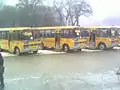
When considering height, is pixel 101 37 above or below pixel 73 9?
below

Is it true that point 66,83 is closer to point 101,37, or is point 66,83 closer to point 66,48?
point 66,48

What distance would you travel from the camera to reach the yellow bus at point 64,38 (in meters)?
21.7

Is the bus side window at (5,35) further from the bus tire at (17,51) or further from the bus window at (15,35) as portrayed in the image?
the bus tire at (17,51)

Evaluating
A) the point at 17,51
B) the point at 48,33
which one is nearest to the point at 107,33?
the point at 48,33

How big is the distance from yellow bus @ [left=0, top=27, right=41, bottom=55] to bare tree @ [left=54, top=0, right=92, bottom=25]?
2.26 m

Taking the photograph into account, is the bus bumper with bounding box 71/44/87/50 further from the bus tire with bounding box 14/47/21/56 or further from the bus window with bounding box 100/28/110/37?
the bus tire with bounding box 14/47/21/56

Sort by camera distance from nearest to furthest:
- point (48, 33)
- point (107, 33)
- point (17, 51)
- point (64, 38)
→ point (17, 51) < point (64, 38) < point (48, 33) < point (107, 33)

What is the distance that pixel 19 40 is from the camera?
20.0 m

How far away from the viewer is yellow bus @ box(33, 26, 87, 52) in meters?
21.7

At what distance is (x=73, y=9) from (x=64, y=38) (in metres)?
2.08

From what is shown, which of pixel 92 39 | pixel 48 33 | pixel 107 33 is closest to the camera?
pixel 48 33

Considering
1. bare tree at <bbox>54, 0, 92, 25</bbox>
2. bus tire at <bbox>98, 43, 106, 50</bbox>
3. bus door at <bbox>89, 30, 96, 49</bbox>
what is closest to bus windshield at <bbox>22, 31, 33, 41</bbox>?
bare tree at <bbox>54, 0, 92, 25</bbox>

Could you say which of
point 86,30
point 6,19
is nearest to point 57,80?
point 6,19

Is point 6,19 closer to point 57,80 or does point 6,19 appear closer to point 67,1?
point 67,1
